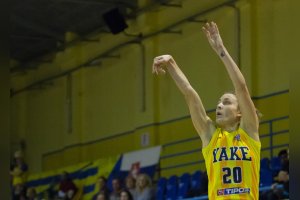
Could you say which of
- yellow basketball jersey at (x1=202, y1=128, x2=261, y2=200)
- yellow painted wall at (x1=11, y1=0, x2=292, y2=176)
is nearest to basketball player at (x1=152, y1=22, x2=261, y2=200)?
yellow basketball jersey at (x1=202, y1=128, x2=261, y2=200)

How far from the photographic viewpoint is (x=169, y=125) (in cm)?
1955

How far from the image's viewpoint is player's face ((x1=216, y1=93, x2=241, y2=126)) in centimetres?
517

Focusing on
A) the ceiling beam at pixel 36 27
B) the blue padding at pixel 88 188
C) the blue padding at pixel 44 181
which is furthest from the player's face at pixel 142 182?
the ceiling beam at pixel 36 27

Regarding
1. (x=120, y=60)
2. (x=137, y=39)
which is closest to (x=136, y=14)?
(x=137, y=39)

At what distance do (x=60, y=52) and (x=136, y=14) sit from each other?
15.1 ft

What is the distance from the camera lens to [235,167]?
5.14 metres

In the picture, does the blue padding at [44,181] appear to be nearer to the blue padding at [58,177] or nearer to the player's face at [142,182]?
the blue padding at [58,177]

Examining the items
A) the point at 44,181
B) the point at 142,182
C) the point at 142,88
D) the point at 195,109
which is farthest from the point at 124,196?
the point at 195,109

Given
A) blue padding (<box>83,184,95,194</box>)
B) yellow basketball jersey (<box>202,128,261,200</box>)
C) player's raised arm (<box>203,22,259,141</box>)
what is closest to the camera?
A: player's raised arm (<box>203,22,259,141</box>)

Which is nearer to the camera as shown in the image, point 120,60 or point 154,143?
point 154,143

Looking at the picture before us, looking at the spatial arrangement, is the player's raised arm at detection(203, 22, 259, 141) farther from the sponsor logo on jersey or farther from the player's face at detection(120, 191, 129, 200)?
the player's face at detection(120, 191, 129, 200)

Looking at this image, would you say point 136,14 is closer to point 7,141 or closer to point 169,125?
point 169,125

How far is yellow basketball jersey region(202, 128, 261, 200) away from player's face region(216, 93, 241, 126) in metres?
0.08

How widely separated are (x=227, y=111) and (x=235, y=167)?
0.34 metres
